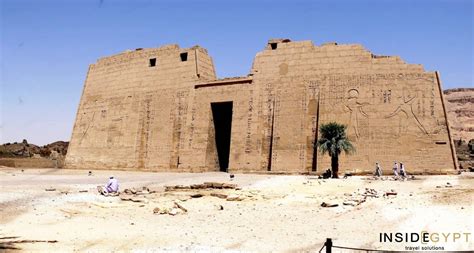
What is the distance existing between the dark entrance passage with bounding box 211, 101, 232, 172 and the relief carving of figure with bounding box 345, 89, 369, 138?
8.06m

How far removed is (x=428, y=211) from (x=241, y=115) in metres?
17.2

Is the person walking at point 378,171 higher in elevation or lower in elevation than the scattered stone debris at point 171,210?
higher

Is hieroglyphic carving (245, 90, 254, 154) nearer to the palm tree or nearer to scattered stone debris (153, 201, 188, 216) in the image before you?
→ the palm tree

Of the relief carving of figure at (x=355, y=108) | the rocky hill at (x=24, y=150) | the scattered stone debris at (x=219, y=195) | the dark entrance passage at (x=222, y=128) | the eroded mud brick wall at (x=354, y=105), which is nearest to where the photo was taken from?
the scattered stone debris at (x=219, y=195)

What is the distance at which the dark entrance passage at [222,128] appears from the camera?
102 feet

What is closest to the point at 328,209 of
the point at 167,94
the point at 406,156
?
the point at 406,156

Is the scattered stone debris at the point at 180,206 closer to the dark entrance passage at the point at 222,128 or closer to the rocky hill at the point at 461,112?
the dark entrance passage at the point at 222,128

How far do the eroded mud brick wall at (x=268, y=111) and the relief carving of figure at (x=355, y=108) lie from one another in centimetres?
5

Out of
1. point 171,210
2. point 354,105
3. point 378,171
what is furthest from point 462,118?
point 171,210

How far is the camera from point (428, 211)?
42.6 feet

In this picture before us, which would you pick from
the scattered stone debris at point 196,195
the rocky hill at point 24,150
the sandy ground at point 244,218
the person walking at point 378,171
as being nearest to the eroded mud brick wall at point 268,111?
the person walking at point 378,171

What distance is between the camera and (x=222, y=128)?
3225 cm

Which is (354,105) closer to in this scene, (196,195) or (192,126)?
(192,126)

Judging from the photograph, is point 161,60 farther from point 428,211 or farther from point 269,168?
point 428,211
